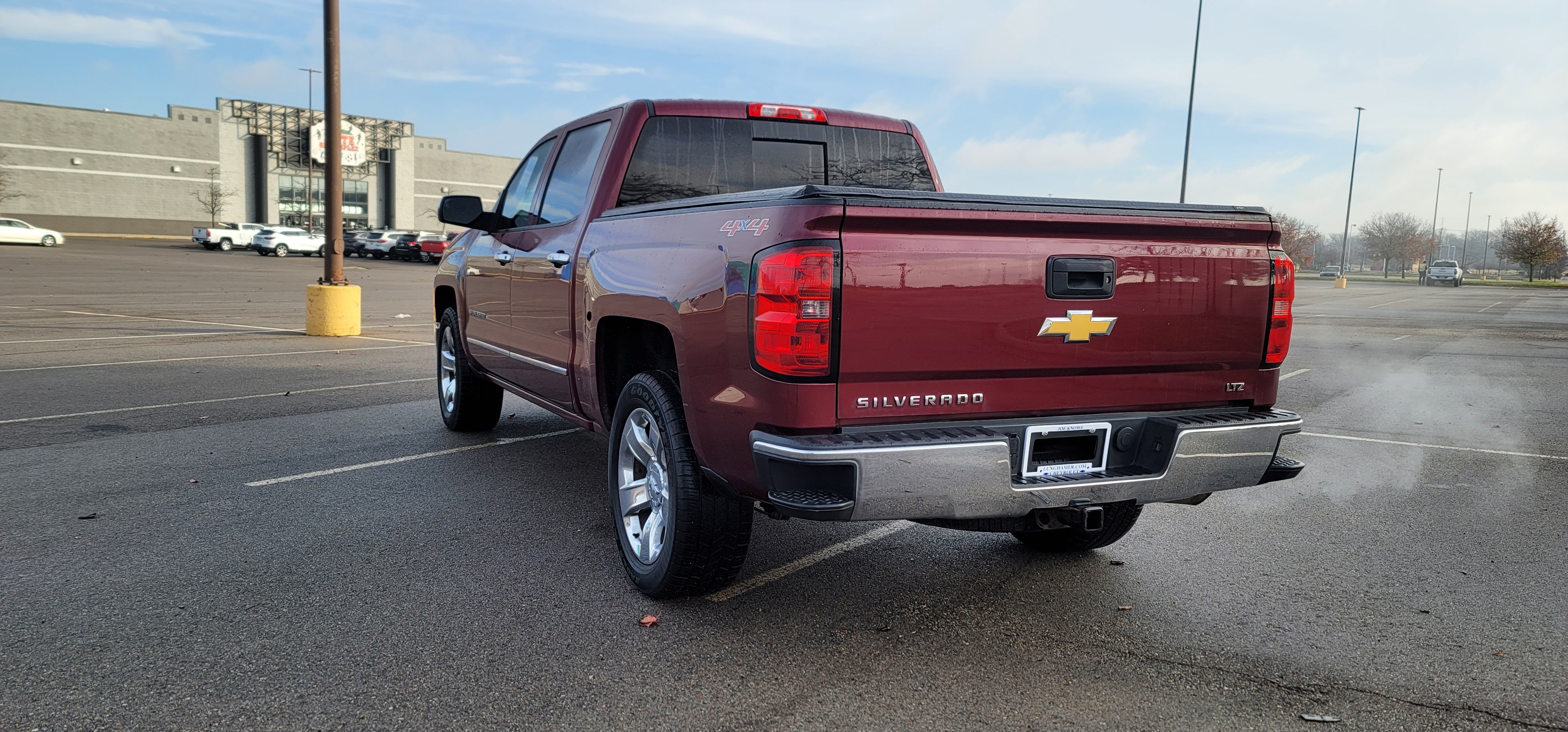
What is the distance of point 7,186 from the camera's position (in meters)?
62.0

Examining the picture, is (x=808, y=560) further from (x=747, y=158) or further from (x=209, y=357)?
(x=209, y=357)

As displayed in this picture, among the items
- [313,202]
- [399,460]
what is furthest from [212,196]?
[399,460]

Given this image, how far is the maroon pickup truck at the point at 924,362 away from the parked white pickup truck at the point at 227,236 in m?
53.2

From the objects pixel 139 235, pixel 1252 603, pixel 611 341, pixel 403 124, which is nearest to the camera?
pixel 1252 603

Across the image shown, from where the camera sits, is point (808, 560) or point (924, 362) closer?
→ point (924, 362)

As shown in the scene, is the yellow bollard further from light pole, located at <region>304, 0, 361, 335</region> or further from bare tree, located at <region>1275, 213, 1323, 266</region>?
bare tree, located at <region>1275, 213, 1323, 266</region>

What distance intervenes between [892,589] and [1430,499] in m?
3.56

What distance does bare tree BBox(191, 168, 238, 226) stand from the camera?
223 ft

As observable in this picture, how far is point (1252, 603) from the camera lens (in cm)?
402

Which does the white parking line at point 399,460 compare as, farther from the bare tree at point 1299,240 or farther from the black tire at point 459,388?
the bare tree at point 1299,240

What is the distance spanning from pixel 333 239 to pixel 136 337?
255 centimetres

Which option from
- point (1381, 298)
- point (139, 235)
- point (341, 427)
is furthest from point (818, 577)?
point (139, 235)

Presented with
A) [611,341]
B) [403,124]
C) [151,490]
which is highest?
[403,124]

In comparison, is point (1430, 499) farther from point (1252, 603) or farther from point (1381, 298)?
point (1381, 298)
